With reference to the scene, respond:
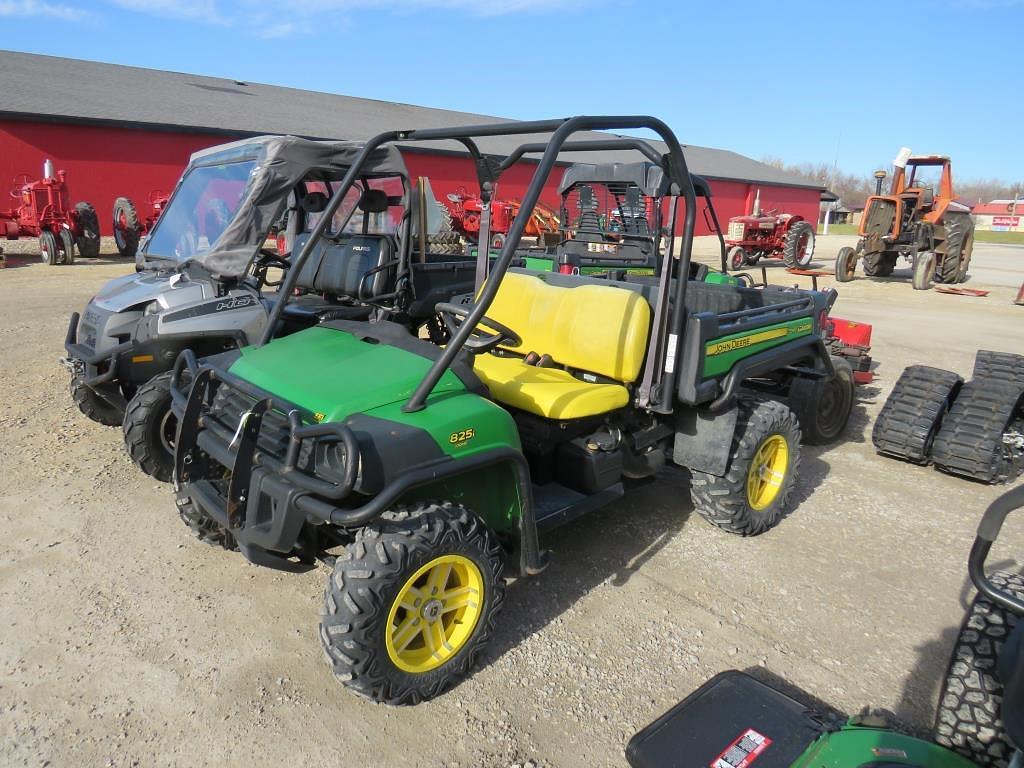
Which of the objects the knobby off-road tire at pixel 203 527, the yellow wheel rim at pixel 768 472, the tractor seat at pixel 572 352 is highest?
the tractor seat at pixel 572 352

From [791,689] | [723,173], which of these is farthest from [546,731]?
[723,173]

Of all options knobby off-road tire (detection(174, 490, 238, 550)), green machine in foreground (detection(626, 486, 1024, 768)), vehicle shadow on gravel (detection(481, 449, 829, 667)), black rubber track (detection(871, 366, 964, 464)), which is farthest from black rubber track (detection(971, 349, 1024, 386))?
knobby off-road tire (detection(174, 490, 238, 550))

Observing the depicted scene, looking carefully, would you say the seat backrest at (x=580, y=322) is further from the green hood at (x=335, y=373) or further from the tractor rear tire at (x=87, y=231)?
the tractor rear tire at (x=87, y=231)

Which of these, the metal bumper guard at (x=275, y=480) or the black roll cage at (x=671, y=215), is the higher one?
the black roll cage at (x=671, y=215)

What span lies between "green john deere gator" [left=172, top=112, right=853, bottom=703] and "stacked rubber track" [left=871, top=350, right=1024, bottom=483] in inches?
49.5

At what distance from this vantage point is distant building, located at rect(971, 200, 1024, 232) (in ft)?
180

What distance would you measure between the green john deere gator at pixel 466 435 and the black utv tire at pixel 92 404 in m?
1.79

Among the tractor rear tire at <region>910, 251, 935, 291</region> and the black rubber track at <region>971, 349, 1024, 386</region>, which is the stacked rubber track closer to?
the black rubber track at <region>971, 349, 1024, 386</region>

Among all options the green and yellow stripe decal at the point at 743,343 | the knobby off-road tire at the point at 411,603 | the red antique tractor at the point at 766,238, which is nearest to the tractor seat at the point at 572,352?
the green and yellow stripe decal at the point at 743,343

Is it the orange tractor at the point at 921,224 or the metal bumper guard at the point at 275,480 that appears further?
the orange tractor at the point at 921,224

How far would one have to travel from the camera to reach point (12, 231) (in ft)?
44.5

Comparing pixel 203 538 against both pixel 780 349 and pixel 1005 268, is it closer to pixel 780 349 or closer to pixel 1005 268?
pixel 780 349

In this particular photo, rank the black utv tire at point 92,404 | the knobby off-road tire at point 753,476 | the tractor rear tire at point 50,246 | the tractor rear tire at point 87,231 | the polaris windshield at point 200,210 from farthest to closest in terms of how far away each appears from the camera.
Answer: the tractor rear tire at point 87,231 → the tractor rear tire at point 50,246 → the polaris windshield at point 200,210 → the black utv tire at point 92,404 → the knobby off-road tire at point 753,476

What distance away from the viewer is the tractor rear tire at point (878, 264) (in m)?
16.0
